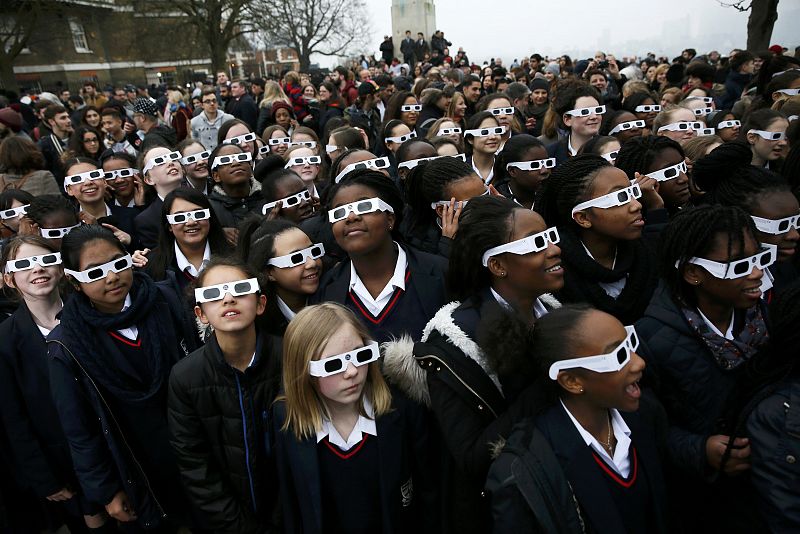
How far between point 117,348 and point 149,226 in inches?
78.2

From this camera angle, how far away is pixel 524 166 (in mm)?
4414

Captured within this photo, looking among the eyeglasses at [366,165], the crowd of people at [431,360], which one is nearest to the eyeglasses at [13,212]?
the crowd of people at [431,360]

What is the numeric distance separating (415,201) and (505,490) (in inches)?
97.9

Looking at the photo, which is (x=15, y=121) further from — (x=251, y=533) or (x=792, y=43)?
(x=792, y=43)

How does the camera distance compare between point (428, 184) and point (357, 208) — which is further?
point (428, 184)

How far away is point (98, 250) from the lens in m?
3.07

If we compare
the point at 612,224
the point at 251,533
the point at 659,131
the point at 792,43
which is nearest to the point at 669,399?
the point at 612,224

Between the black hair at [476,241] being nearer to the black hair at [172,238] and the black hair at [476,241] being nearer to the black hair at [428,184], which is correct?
the black hair at [428,184]

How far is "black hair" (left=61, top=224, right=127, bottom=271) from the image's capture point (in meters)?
3.04

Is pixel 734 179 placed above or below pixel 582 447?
above

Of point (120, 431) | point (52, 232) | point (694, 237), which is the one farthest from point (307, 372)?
point (52, 232)

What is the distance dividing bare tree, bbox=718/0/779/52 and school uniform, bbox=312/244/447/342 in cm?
1081

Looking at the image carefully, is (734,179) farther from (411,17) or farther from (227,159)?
(411,17)

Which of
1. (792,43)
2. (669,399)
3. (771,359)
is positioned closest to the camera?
(771,359)
